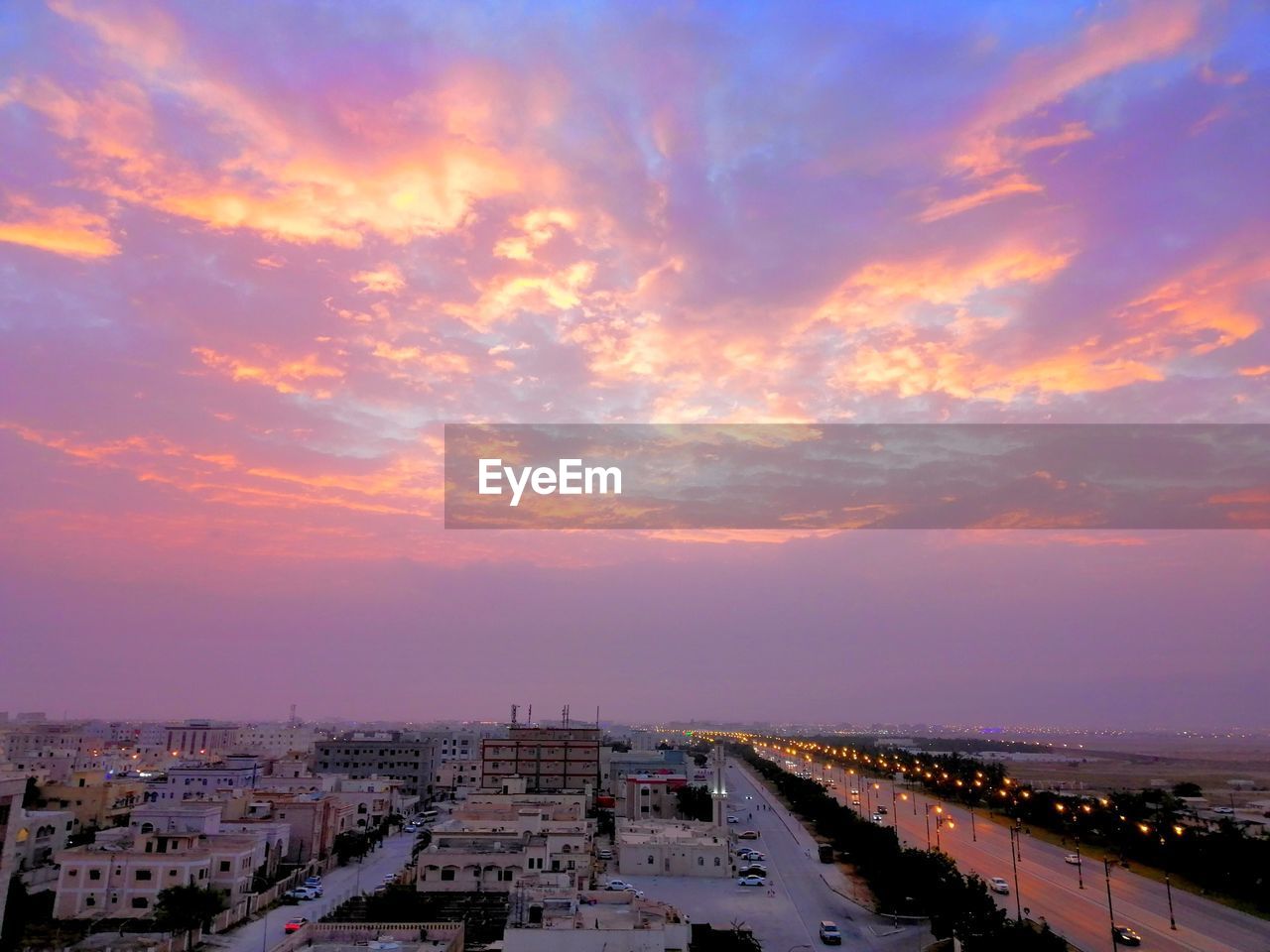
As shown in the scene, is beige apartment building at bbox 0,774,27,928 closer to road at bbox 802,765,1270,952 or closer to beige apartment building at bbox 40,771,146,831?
road at bbox 802,765,1270,952

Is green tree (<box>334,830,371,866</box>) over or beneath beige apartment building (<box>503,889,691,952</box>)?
beneath


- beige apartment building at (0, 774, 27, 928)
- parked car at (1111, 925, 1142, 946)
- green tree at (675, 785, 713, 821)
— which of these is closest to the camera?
beige apartment building at (0, 774, 27, 928)

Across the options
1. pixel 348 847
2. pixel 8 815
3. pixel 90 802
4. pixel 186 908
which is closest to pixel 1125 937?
pixel 186 908

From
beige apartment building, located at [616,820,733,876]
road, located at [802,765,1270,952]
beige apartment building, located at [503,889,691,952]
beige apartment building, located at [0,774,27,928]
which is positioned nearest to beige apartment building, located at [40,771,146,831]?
beige apartment building, located at [616,820,733,876]

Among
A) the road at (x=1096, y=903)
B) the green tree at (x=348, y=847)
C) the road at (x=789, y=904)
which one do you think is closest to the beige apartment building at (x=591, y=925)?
the road at (x=789, y=904)

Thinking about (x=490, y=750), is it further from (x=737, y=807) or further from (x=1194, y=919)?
(x=1194, y=919)

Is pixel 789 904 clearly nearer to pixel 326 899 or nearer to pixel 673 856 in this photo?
pixel 673 856

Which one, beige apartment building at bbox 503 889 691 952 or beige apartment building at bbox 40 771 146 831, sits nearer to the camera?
beige apartment building at bbox 503 889 691 952
